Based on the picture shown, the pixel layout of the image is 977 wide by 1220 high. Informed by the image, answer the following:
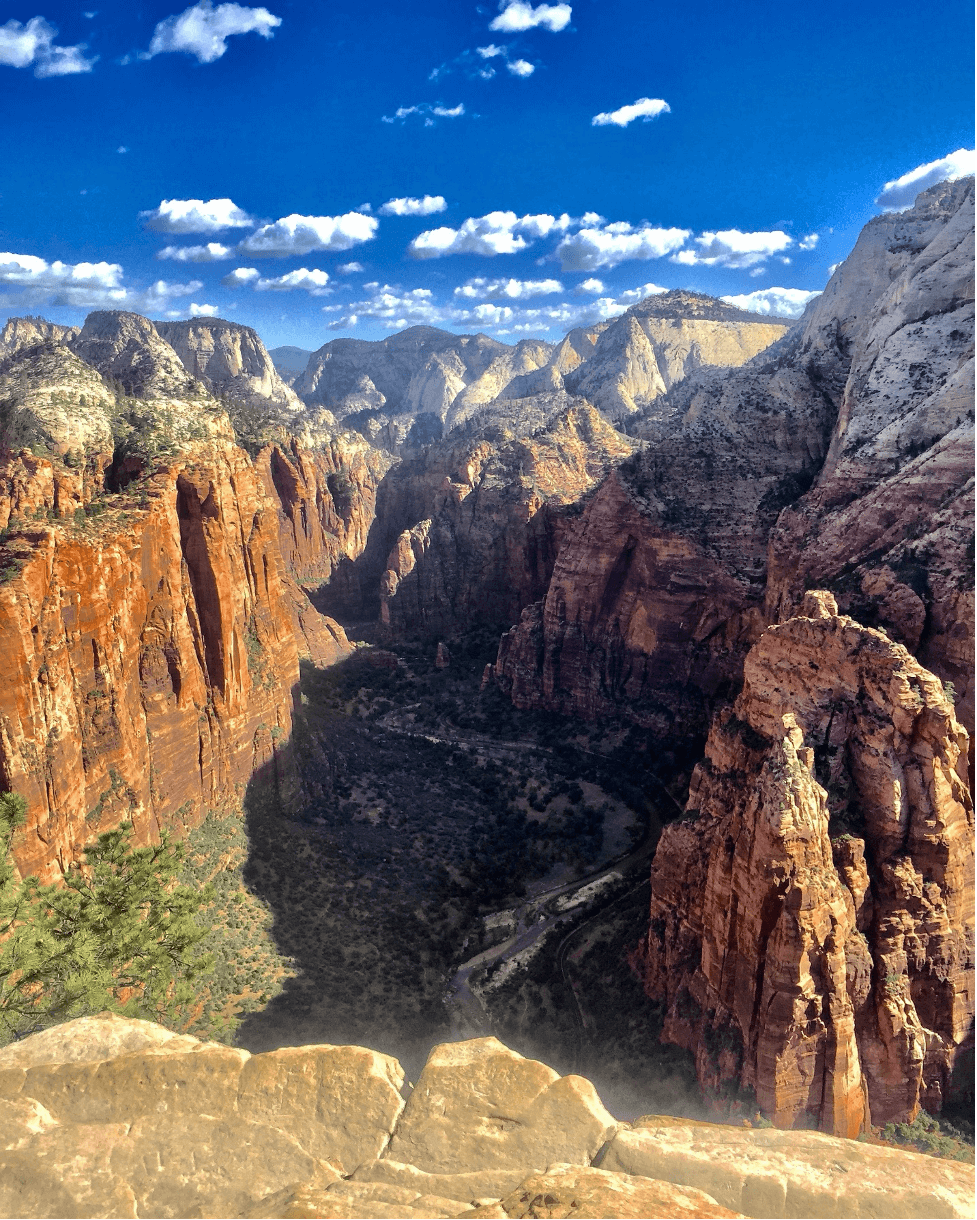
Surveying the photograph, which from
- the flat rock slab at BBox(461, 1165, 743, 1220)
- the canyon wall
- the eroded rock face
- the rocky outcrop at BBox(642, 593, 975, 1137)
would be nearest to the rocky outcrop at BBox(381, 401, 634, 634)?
the canyon wall

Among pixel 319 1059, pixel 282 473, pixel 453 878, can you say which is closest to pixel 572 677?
pixel 453 878

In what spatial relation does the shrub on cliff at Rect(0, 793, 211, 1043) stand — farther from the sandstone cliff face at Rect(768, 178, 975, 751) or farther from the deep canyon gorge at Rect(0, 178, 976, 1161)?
the sandstone cliff face at Rect(768, 178, 975, 751)

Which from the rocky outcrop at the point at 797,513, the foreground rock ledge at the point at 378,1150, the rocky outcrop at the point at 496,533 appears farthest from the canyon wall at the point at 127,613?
the rocky outcrop at the point at 496,533

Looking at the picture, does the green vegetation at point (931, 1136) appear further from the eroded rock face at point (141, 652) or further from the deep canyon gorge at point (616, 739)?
the eroded rock face at point (141, 652)

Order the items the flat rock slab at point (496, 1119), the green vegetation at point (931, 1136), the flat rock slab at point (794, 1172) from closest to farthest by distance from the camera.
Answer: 1. the flat rock slab at point (794, 1172)
2. the flat rock slab at point (496, 1119)
3. the green vegetation at point (931, 1136)

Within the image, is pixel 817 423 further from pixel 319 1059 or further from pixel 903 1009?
pixel 319 1059

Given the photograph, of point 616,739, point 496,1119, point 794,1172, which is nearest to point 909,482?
point 794,1172
